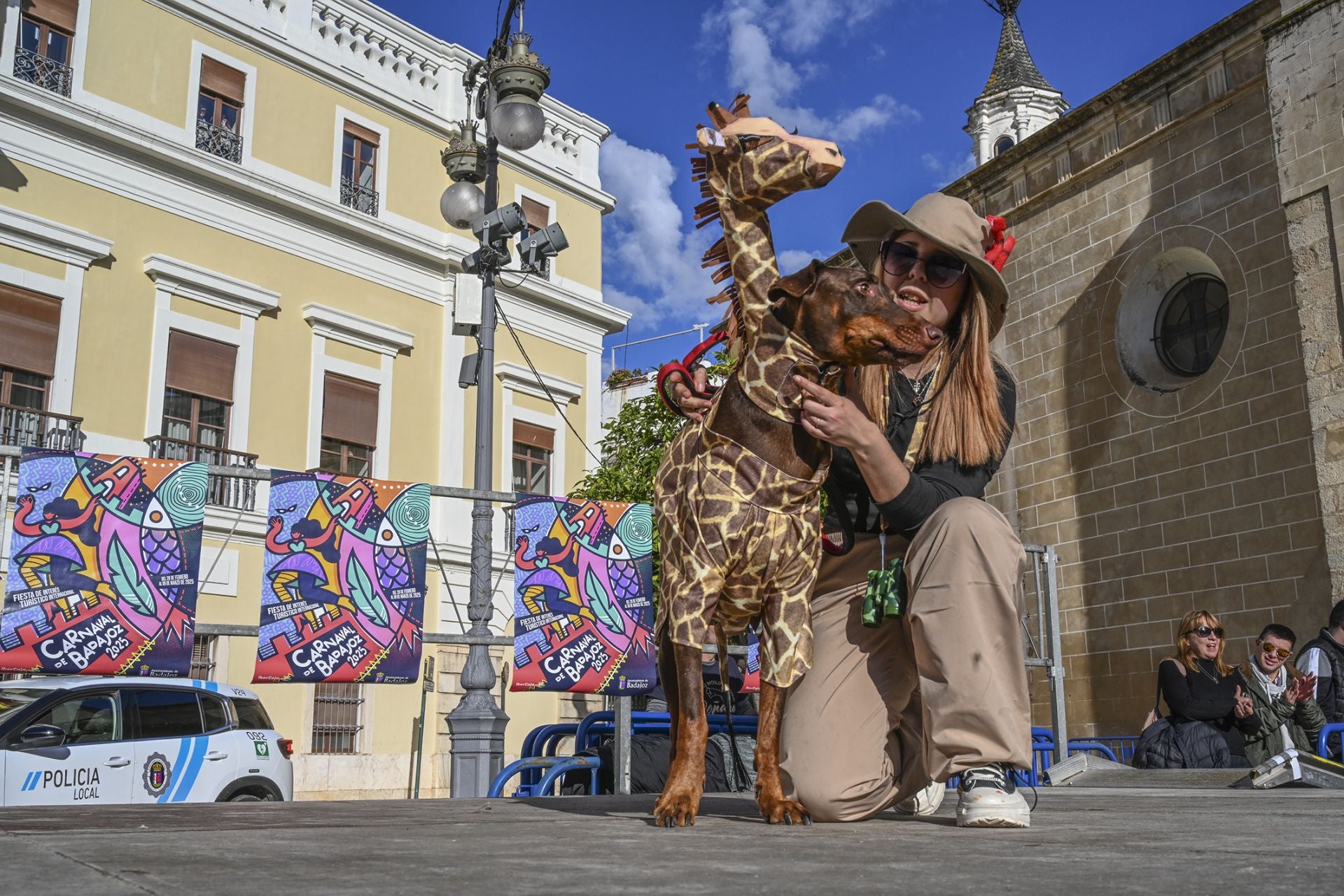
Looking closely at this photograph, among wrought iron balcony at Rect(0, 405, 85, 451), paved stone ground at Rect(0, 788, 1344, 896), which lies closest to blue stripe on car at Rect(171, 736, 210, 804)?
paved stone ground at Rect(0, 788, 1344, 896)

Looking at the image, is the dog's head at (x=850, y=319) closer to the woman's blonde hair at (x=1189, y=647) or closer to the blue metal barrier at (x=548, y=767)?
the blue metal barrier at (x=548, y=767)

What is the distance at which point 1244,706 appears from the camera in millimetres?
7113

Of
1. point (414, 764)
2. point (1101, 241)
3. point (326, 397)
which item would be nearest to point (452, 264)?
point (326, 397)

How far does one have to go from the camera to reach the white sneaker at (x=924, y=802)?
358 centimetres

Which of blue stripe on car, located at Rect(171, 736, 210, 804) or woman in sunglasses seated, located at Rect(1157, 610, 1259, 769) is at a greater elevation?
woman in sunglasses seated, located at Rect(1157, 610, 1259, 769)

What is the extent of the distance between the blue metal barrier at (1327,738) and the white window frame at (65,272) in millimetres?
14819

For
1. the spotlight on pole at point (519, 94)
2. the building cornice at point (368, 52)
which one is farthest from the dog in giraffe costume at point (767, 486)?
the building cornice at point (368, 52)

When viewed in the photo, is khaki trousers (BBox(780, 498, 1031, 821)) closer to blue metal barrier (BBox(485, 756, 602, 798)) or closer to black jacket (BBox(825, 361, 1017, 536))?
black jacket (BBox(825, 361, 1017, 536))

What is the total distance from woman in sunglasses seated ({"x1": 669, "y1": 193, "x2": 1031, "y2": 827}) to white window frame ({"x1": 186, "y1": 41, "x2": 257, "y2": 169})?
1626 cm

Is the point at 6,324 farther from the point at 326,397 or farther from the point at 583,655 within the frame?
the point at 583,655

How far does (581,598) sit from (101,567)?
2829mm

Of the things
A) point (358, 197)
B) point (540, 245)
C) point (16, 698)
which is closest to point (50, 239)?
point (358, 197)

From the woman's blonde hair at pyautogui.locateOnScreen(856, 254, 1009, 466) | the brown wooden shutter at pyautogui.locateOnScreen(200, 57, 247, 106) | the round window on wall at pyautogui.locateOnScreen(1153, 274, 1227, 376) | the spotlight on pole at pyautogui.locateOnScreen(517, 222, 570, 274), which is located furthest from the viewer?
the brown wooden shutter at pyautogui.locateOnScreen(200, 57, 247, 106)

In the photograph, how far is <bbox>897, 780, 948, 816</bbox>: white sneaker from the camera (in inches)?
141
